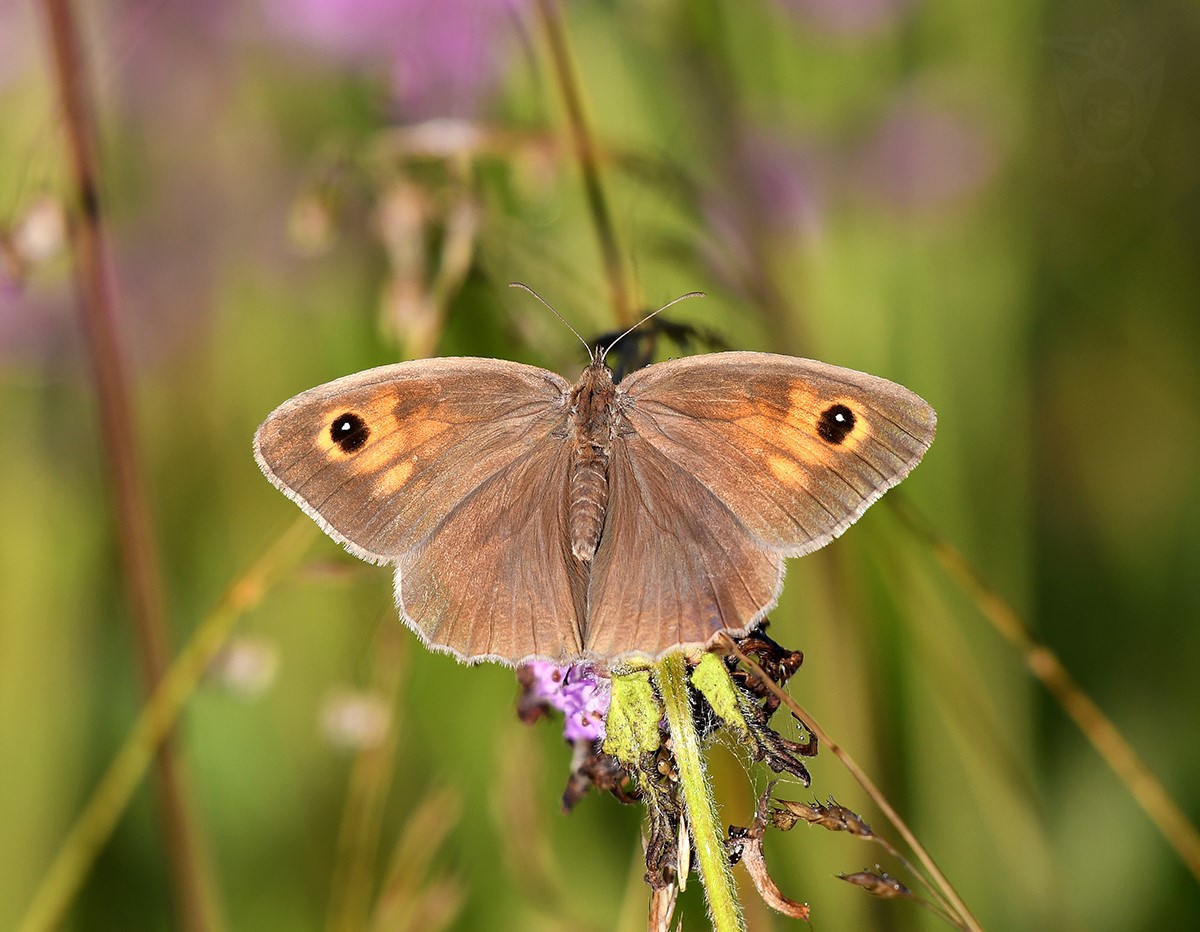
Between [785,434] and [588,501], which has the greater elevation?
[785,434]

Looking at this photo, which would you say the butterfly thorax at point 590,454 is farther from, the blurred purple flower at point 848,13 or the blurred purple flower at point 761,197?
the blurred purple flower at point 848,13

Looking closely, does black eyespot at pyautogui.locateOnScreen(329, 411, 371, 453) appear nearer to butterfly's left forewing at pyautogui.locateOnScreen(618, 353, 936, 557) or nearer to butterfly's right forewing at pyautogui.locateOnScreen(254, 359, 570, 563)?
butterfly's right forewing at pyautogui.locateOnScreen(254, 359, 570, 563)

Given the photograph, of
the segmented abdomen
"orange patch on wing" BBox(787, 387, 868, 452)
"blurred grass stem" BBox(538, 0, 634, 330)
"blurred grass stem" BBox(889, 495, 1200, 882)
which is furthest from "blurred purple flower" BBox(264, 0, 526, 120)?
"blurred grass stem" BBox(889, 495, 1200, 882)

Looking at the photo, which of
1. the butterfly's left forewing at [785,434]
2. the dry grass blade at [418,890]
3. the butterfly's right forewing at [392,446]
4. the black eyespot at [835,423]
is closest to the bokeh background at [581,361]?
the dry grass blade at [418,890]

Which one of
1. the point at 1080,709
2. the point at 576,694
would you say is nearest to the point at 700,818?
the point at 576,694

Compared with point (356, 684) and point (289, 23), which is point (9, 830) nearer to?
point (356, 684)

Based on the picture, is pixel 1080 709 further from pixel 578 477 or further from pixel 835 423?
pixel 578 477

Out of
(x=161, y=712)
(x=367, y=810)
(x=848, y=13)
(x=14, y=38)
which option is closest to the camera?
(x=161, y=712)
